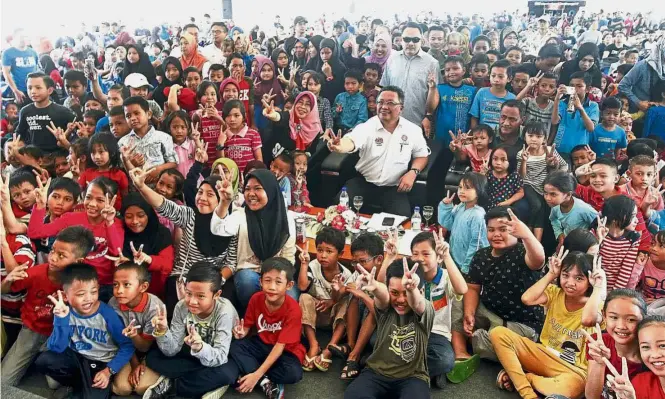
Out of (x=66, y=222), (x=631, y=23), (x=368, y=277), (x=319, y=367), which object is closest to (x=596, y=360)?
(x=368, y=277)

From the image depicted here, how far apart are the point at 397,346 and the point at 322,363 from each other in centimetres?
56

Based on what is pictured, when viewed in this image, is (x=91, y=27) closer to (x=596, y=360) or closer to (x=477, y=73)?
(x=477, y=73)

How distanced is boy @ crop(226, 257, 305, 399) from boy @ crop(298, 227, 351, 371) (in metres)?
0.17

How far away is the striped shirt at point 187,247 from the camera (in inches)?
131

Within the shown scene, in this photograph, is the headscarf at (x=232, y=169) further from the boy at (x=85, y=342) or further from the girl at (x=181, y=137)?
the boy at (x=85, y=342)

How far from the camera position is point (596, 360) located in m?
2.33

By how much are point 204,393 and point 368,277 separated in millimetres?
1097

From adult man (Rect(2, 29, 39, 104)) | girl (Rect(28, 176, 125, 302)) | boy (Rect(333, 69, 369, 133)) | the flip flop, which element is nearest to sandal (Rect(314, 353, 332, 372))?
the flip flop

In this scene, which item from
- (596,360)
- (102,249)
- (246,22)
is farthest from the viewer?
(246,22)

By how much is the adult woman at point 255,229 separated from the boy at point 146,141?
37.2 inches

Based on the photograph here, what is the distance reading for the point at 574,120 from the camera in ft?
15.1

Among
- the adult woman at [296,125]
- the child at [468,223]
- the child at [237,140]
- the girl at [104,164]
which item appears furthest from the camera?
the adult woman at [296,125]

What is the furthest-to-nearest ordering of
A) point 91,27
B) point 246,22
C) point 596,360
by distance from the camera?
point 246,22, point 91,27, point 596,360

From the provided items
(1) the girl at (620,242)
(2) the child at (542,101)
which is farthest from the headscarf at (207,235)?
(2) the child at (542,101)
